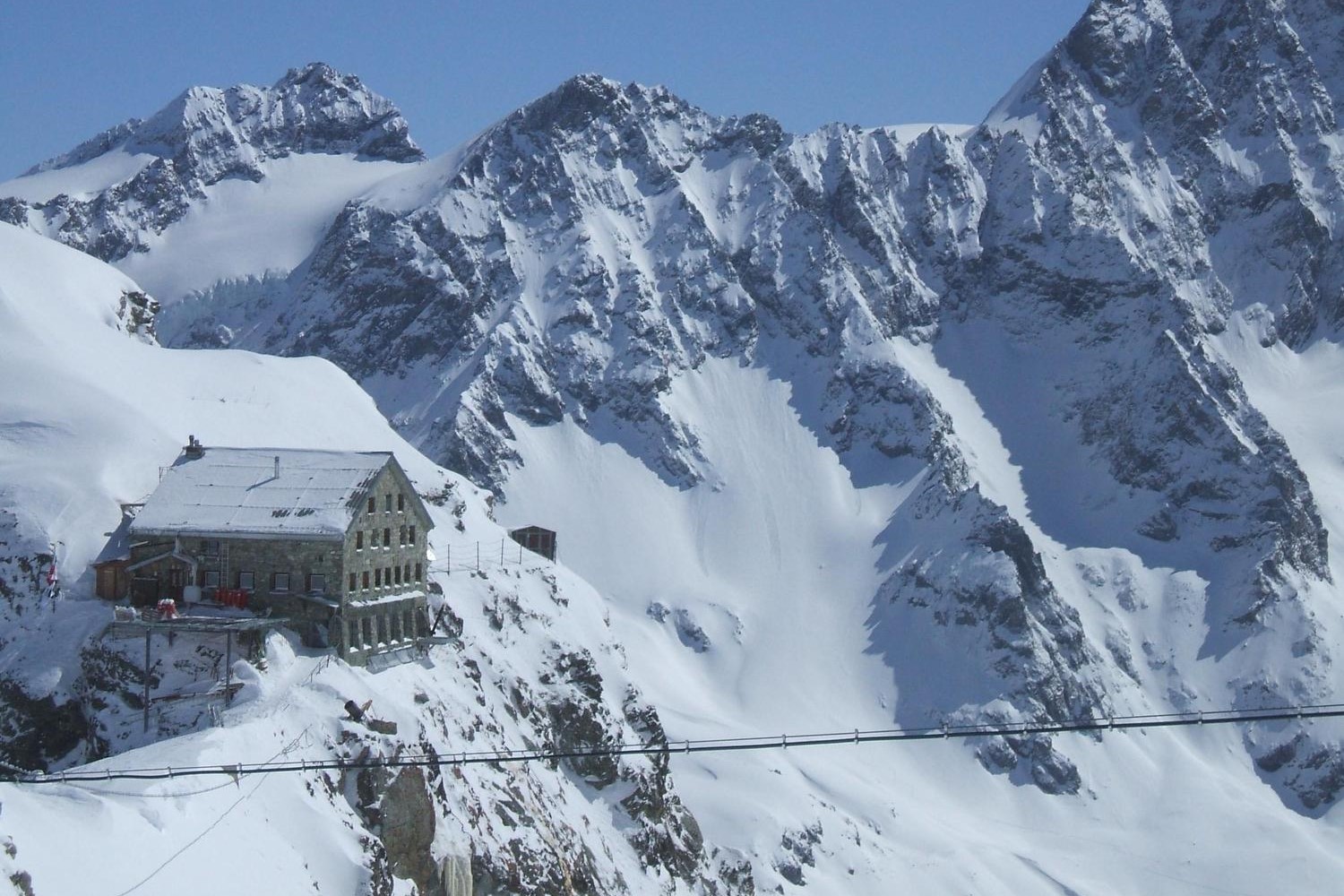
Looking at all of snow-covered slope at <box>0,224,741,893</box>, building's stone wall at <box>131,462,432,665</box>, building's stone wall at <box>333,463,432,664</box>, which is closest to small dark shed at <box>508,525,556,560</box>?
snow-covered slope at <box>0,224,741,893</box>

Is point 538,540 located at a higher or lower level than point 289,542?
higher

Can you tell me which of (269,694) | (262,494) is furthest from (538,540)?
(269,694)

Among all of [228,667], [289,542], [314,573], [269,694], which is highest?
[289,542]

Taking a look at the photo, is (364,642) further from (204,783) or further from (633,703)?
(633,703)

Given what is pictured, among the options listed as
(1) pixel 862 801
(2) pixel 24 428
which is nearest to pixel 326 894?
(2) pixel 24 428

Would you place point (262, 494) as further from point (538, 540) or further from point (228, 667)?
point (538, 540)

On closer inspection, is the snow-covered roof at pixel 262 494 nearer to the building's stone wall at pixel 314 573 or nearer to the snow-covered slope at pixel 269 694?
the building's stone wall at pixel 314 573
